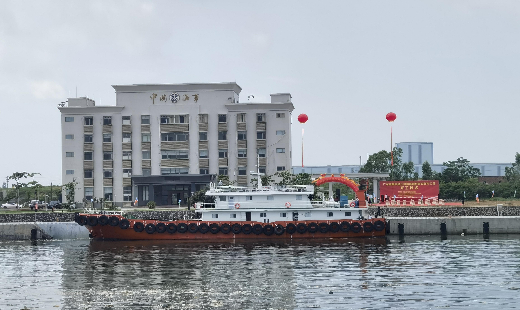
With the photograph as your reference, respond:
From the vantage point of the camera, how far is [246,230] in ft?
209

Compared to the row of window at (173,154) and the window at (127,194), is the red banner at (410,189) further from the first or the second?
the window at (127,194)

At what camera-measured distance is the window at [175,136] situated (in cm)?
10038

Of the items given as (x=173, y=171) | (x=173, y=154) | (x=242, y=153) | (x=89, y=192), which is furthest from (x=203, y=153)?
(x=89, y=192)

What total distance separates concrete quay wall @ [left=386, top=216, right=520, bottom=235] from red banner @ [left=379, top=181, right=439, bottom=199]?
16.0m

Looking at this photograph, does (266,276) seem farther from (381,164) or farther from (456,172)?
(456,172)

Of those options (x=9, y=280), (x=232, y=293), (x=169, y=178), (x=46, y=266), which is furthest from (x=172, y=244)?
(x=169, y=178)

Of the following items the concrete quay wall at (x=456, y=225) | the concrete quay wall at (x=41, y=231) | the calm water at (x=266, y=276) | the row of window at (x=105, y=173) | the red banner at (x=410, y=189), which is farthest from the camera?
the row of window at (x=105, y=173)

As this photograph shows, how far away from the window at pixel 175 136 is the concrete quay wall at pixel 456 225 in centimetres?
4133

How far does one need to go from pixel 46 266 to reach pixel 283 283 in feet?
59.2

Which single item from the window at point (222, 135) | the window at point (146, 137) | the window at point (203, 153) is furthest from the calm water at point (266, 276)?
the window at point (146, 137)

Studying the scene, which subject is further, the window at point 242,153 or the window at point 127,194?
the window at point 127,194

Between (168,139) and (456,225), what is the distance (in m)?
47.8

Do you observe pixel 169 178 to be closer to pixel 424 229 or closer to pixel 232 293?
pixel 424 229

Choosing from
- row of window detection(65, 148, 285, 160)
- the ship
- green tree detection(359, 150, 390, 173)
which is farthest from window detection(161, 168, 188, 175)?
the ship
